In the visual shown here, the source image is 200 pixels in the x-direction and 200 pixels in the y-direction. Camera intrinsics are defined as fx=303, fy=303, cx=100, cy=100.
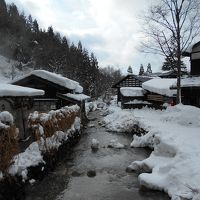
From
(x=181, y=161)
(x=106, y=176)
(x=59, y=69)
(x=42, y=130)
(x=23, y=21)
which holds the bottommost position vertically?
(x=106, y=176)

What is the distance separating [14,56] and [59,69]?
23999 mm

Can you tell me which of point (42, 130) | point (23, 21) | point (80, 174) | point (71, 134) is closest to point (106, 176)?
point (80, 174)

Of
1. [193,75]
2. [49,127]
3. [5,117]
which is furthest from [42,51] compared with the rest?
[5,117]

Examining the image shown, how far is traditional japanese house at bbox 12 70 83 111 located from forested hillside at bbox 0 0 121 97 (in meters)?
31.6

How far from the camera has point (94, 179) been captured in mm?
10133

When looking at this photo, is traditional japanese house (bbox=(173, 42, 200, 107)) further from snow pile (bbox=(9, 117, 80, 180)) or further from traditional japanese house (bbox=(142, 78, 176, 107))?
snow pile (bbox=(9, 117, 80, 180))

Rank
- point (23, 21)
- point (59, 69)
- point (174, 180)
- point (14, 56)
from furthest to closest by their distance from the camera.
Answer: point (23, 21) → point (14, 56) → point (59, 69) → point (174, 180)

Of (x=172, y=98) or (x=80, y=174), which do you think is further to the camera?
(x=172, y=98)

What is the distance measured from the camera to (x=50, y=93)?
24.4 metres

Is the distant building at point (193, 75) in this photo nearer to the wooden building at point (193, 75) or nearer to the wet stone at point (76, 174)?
the wooden building at point (193, 75)

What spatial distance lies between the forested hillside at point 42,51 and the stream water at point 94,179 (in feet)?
143

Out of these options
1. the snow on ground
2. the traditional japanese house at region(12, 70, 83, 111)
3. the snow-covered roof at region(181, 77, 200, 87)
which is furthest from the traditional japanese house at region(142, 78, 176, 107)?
the traditional japanese house at region(12, 70, 83, 111)

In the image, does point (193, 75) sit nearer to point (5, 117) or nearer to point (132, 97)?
point (132, 97)

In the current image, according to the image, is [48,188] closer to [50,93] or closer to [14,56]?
[50,93]
